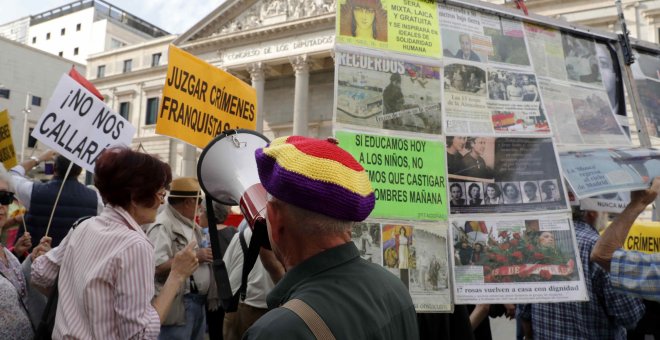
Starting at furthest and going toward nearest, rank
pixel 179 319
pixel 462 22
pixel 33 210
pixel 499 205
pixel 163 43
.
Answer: pixel 163 43 → pixel 33 210 → pixel 179 319 → pixel 462 22 → pixel 499 205

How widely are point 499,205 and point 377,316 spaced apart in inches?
56.0

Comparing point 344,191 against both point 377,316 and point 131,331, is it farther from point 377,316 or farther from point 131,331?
point 131,331

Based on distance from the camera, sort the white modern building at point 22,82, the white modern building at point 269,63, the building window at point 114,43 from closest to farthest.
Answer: the white modern building at point 269,63
the white modern building at point 22,82
the building window at point 114,43

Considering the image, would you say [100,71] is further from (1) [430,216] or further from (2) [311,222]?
(2) [311,222]

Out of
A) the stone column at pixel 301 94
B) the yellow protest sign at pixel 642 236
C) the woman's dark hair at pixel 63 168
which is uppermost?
the stone column at pixel 301 94

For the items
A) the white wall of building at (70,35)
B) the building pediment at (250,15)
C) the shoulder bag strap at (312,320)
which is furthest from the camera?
the white wall of building at (70,35)

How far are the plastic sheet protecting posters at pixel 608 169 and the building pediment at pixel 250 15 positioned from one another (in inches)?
1116

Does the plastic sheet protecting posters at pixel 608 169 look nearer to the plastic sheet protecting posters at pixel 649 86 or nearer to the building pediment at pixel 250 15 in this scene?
the plastic sheet protecting posters at pixel 649 86

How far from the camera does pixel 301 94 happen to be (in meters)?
29.7

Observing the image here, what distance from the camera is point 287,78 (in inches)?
1328

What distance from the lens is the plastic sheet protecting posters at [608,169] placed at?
246cm

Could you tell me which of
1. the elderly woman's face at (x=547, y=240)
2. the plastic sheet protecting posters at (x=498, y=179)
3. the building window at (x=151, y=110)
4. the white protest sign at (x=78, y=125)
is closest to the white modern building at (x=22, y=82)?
the building window at (x=151, y=110)

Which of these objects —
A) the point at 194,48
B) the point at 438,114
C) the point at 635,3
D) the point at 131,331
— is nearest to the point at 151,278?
the point at 131,331

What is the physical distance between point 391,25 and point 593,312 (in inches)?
70.9
